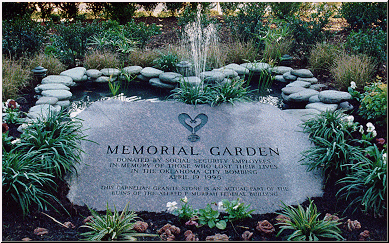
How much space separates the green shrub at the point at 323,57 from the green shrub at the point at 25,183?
5786mm

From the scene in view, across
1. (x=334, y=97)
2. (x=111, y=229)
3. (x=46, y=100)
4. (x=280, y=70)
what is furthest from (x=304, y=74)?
(x=111, y=229)

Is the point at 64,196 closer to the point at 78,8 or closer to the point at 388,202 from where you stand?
the point at 388,202

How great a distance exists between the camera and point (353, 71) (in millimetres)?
6723

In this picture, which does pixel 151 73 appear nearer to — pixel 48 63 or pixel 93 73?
pixel 93 73

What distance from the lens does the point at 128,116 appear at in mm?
4988

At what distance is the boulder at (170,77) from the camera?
279 inches

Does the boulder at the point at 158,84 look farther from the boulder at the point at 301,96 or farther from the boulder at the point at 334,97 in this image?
the boulder at the point at 334,97

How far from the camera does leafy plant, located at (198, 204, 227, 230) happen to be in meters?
3.60

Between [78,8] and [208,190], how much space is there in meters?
9.72

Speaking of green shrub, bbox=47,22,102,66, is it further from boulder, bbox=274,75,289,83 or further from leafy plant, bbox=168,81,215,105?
boulder, bbox=274,75,289,83

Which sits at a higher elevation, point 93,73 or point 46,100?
point 93,73

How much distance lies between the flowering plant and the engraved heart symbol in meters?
1.32

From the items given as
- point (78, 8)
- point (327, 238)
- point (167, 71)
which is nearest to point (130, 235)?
point (327, 238)

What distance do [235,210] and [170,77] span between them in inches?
152
